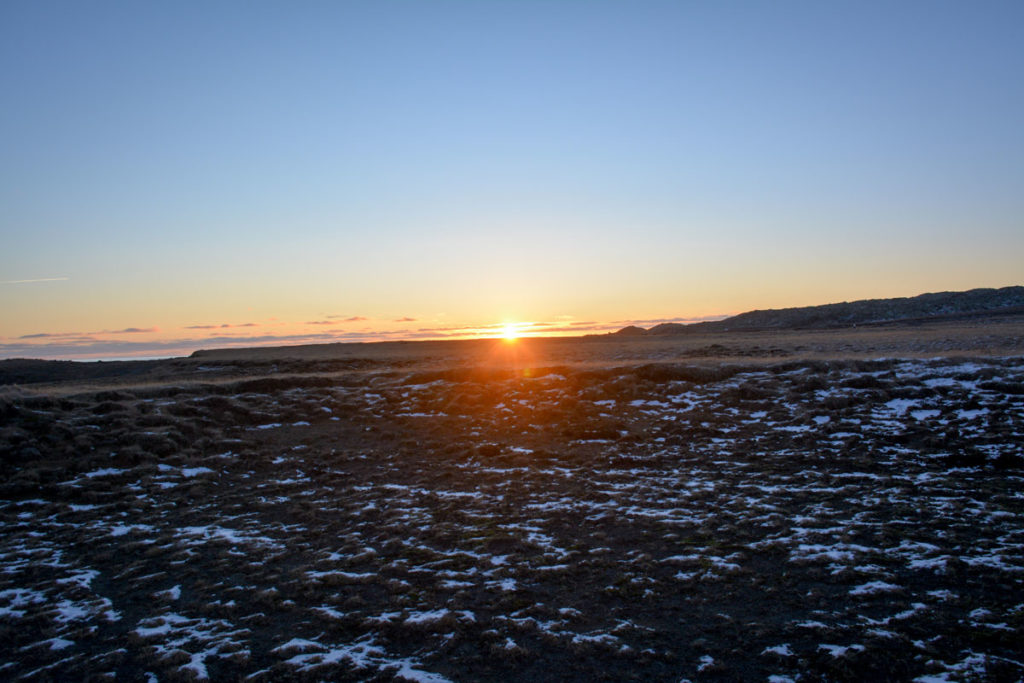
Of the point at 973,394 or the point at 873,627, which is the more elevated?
the point at 973,394

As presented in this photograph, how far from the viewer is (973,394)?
18297mm

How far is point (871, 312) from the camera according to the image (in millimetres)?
70688

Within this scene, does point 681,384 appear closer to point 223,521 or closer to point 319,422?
point 319,422

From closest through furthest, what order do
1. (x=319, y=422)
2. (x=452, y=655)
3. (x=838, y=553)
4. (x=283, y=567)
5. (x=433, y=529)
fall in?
(x=452, y=655) < (x=838, y=553) < (x=283, y=567) < (x=433, y=529) < (x=319, y=422)

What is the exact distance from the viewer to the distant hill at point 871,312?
6392cm

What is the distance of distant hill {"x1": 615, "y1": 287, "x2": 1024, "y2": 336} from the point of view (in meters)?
63.9

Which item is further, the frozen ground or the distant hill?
the distant hill

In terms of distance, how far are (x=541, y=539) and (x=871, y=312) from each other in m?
74.8

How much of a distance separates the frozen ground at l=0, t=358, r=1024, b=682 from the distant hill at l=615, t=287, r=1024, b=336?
4968cm

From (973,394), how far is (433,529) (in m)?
18.0

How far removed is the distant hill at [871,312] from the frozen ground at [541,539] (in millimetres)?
49680

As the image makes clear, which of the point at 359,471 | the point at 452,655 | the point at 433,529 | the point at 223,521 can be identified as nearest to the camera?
the point at 452,655

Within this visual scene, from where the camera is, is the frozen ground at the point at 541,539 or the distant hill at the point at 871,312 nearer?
the frozen ground at the point at 541,539

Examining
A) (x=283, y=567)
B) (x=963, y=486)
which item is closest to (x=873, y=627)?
(x=963, y=486)
